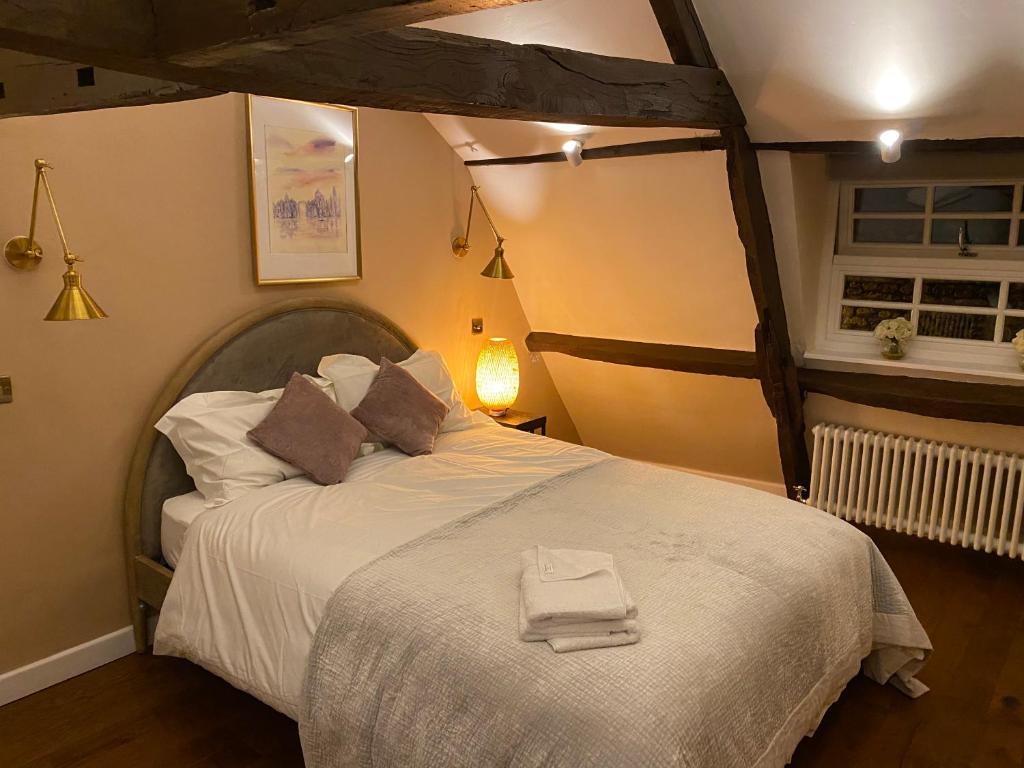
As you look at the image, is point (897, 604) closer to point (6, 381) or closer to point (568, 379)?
point (568, 379)

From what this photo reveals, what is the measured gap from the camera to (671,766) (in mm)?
1745

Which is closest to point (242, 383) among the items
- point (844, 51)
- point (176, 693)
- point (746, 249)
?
point (176, 693)

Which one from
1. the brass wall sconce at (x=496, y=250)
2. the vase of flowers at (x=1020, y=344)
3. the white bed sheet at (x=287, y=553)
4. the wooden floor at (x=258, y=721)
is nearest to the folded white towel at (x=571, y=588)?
the white bed sheet at (x=287, y=553)

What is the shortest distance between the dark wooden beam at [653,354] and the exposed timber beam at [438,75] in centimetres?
137

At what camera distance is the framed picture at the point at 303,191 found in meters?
3.44

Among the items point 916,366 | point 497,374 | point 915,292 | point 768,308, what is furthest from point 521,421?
point 915,292

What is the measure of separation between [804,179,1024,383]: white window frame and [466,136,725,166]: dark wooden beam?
973 millimetres

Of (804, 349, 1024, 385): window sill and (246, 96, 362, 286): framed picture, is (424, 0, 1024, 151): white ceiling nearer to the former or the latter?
(246, 96, 362, 286): framed picture

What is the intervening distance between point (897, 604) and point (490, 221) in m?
2.89

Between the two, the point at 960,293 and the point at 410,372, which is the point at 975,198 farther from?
the point at 410,372

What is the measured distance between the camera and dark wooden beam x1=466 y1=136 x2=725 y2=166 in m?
3.42

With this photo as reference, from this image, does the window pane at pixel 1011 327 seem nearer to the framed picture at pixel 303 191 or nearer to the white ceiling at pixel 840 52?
the white ceiling at pixel 840 52

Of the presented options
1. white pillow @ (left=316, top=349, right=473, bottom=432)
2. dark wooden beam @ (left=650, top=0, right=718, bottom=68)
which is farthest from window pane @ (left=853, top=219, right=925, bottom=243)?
white pillow @ (left=316, top=349, right=473, bottom=432)

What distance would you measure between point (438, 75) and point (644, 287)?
92.1 inches
